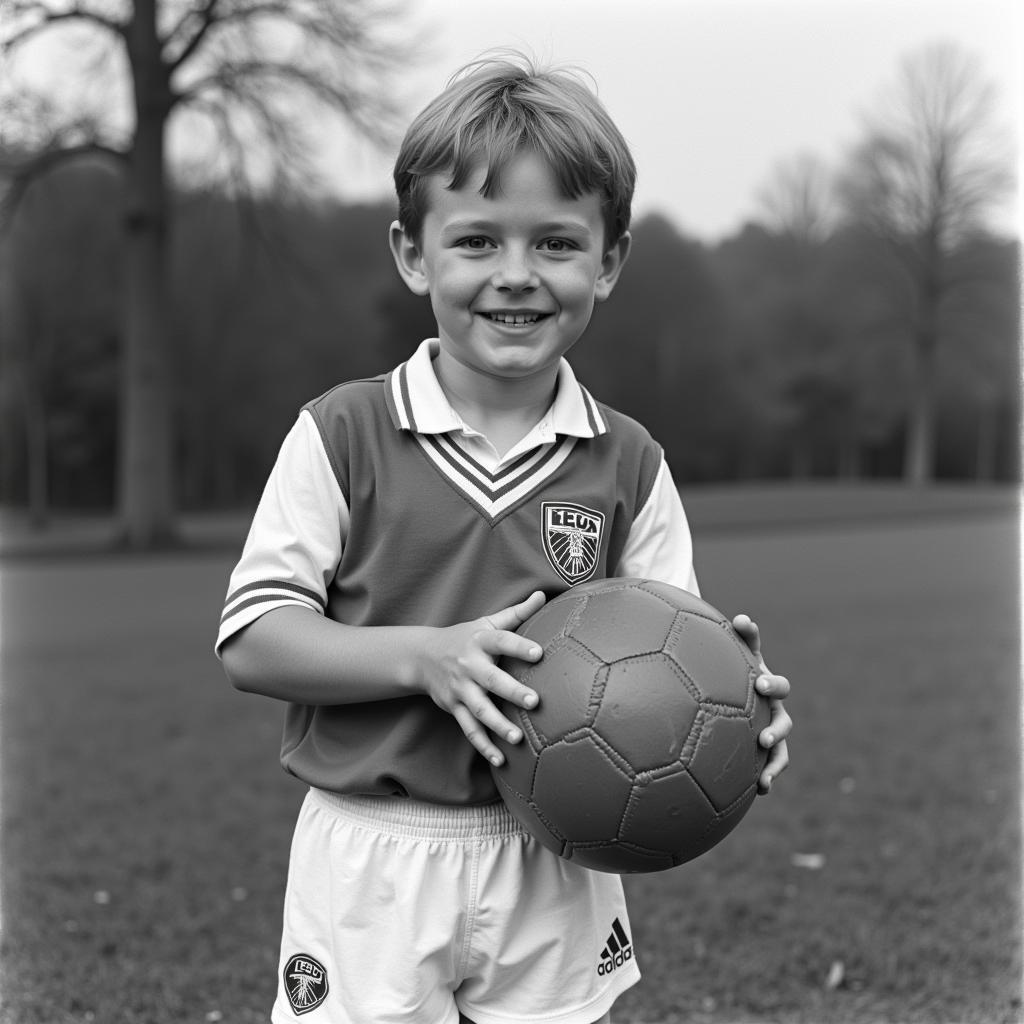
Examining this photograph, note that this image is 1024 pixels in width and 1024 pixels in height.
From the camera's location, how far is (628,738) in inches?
77.8

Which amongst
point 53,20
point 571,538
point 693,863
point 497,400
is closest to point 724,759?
point 571,538

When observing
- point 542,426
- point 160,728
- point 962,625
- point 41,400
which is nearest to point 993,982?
point 542,426

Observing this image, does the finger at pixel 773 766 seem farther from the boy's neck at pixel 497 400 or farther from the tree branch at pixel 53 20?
the tree branch at pixel 53 20

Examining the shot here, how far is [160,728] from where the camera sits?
7199mm

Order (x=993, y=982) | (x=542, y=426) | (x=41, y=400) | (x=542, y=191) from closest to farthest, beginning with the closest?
1. (x=542, y=191)
2. (x=542, y=426)
3. (x=993, y=982)
4. (x=41, y=400)

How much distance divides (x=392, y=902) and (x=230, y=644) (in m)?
0.56

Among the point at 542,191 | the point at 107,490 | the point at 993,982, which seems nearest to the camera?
the point at 542,191

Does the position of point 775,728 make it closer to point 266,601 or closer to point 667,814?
point 667,814

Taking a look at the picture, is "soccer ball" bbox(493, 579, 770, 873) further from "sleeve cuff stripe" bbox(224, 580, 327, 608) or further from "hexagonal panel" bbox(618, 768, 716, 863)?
"sleeve cuff stripe" bbox(224, 580, 327, 608)

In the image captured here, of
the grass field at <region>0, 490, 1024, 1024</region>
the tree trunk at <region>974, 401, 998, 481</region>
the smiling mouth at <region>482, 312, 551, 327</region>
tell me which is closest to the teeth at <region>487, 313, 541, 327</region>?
the smiling mouth at <region>482, 312, 551, 327</region>

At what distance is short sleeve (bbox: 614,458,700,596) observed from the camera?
7.95 feet

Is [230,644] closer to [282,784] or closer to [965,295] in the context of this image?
[282,784]

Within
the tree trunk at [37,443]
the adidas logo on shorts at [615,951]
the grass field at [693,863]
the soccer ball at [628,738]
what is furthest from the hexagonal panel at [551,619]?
the tree trunk at [37,443]

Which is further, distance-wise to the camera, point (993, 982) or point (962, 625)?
point (962, 625)
